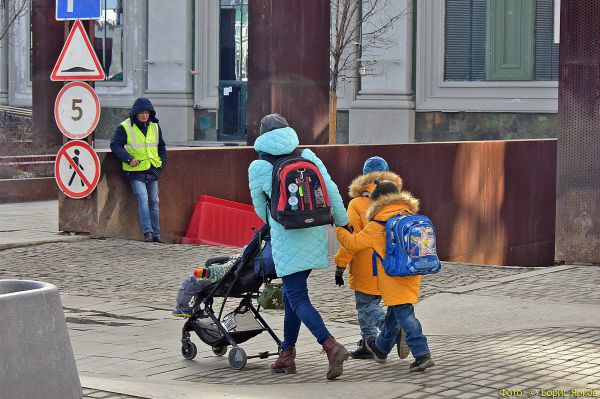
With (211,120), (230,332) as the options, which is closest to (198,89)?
(211,120)

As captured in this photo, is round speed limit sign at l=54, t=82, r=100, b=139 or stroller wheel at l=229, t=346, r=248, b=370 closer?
stroller wheel at l=229, t=346, r=248, b=370

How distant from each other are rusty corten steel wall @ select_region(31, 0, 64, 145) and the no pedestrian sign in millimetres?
10781

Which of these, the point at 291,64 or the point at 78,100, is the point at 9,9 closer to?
the point at 291,64

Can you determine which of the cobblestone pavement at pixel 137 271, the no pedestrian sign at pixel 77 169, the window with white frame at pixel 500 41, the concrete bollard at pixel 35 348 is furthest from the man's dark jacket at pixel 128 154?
the window with white frame at pixel 500 41

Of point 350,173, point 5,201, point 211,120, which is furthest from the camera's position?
point 211,120

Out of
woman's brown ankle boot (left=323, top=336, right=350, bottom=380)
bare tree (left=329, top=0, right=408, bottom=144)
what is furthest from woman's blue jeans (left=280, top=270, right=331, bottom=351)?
bare tree (left=329, top=0, right=408, bottom=144)

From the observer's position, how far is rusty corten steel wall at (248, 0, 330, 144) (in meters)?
20.2

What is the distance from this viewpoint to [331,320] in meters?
10.9

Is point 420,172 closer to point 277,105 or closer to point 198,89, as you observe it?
point 277,105

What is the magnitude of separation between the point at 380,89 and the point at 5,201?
46.4 feet

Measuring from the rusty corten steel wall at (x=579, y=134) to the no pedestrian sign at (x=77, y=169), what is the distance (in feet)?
17.9

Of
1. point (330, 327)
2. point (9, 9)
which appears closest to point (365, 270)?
point (330, 327)

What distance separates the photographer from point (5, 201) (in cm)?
2203

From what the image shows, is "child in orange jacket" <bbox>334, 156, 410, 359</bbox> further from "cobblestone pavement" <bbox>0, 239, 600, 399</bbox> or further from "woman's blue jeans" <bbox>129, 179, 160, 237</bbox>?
"woman's blue jeans" <bbox>129, 179, 160, 237</bbox>
